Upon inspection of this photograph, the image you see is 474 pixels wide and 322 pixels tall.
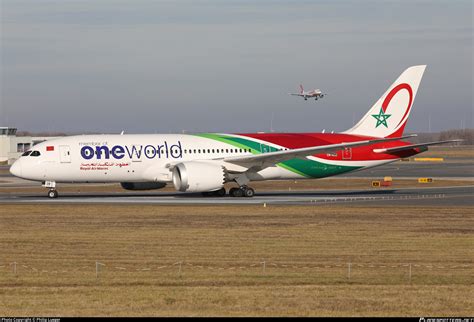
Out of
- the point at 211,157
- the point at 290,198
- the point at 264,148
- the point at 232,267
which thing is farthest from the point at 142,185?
the point at 232,267

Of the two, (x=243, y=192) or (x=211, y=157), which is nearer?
(x=243, y=192)

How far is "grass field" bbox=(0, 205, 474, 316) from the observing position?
20.3 m

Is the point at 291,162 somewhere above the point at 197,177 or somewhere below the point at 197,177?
above

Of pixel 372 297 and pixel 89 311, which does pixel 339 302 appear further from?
pixel 89 311

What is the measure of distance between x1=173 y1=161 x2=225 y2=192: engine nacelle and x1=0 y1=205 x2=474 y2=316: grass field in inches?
269

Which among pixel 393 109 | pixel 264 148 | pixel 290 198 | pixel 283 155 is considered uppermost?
pixel 393 109

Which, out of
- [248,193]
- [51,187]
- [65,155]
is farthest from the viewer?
[248,193]

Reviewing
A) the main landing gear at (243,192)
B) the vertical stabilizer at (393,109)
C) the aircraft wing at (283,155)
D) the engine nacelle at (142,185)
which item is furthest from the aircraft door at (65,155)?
the vertical stabilizer at (393,109)

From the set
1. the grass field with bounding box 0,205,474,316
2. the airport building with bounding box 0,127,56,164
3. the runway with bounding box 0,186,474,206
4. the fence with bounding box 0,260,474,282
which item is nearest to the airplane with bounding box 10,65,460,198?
the runway with bounding box 0,186,474,206

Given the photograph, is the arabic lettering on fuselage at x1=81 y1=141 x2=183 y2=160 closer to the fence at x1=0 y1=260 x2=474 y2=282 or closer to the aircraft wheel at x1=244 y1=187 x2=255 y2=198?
the aircraft wheel at x1=244 y1=187 x2=255 y2=198

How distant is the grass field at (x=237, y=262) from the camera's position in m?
20.3

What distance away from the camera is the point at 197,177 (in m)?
50.6

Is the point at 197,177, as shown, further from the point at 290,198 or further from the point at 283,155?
the point at 290,198

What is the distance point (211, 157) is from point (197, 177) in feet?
12.2
